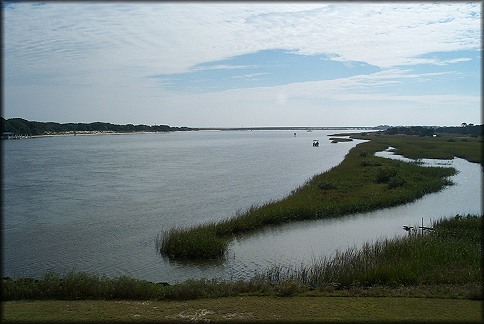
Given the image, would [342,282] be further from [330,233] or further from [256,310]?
[330,233]

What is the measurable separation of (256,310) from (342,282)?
403cm

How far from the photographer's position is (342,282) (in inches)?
503

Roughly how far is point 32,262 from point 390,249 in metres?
13.2

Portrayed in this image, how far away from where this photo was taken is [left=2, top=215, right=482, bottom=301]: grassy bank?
1130cm

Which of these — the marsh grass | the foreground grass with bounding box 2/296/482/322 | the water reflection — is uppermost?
the foreground grass with bounding box 2/296/482/322

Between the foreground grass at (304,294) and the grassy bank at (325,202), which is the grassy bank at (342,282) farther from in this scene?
the grassy bank at (325,202)

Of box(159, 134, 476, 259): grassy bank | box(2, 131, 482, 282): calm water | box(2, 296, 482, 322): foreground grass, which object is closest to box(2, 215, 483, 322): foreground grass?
box(2, 296, 482, 322): foreground grass

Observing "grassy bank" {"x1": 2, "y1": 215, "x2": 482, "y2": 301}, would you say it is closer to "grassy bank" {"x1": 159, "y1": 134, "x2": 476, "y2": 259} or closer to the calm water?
the calm water

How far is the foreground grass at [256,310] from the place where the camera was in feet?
29.2

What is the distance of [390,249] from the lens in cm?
1542

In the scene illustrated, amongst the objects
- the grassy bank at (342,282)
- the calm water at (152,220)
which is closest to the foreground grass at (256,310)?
the grassy bank at (342,282)

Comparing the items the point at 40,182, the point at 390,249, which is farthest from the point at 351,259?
the point at 40,182

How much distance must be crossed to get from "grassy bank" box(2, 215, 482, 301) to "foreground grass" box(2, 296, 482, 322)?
0.58 m

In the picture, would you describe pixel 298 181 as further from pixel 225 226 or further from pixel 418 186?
pixel 225 226
